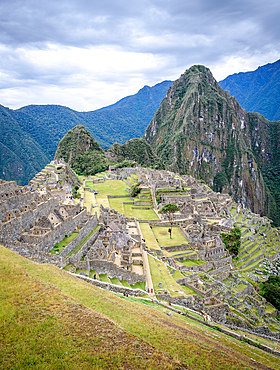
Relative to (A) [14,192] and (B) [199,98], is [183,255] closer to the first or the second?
(A) [14,192]

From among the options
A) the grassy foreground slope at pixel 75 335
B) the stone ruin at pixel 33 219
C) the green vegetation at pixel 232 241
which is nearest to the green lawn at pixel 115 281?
the stone ruin at pixel 33 219

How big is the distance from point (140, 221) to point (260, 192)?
515ft

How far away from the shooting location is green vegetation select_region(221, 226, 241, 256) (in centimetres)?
3597

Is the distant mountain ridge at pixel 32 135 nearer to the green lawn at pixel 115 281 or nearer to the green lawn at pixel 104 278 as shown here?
the green lawn at pixel 104 278

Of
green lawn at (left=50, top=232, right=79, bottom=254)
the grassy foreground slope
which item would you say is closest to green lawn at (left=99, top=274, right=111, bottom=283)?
green lawn at (left=50, top=232, right=79, bottom=254)

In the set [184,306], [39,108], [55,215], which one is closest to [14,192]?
[55,215]

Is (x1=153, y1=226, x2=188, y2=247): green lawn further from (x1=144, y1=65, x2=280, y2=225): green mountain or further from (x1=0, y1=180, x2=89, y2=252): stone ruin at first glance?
(x1=144, y1=65, x2=280, y2=225): green mountain

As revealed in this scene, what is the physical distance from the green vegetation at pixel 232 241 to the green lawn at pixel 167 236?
6.78 metres

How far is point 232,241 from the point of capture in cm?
3644

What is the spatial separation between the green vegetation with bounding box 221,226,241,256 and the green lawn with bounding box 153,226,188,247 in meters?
6.78

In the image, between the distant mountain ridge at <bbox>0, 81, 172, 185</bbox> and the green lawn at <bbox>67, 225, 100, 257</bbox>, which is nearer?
the green lawn at <bbox>67, 225, 100, 257</bbox>

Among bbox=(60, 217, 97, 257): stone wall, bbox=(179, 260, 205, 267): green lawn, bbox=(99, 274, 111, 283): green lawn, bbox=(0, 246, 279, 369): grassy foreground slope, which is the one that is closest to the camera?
bbox=(0, 246, 279, 369): grassy foreground slope

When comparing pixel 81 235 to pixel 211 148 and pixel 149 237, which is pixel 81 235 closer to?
pixel 149 237

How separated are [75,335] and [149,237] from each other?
2461 cm
